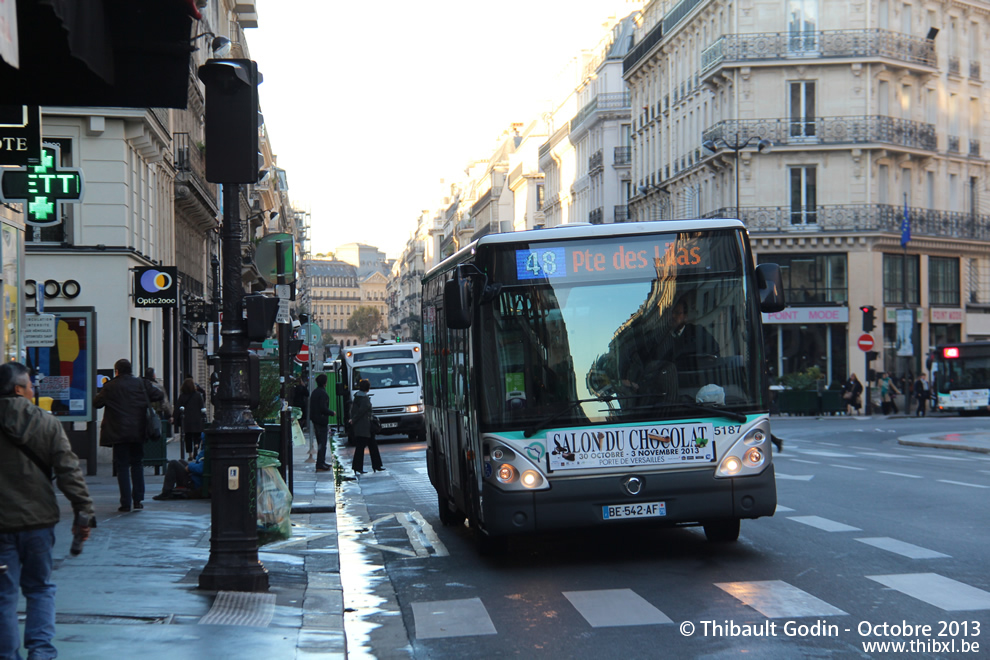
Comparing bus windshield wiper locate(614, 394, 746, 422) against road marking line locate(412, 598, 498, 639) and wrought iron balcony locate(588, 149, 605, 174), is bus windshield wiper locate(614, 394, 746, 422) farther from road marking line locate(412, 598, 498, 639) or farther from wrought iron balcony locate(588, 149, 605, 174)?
wrought iron balcony locate(588, 149, 605, 174)

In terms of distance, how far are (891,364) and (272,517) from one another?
155 feet

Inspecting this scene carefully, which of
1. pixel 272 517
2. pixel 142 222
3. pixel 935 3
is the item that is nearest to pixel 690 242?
pixel 272 517

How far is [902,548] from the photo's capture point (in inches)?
463

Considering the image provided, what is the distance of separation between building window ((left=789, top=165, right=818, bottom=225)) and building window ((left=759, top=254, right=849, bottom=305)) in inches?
63.5

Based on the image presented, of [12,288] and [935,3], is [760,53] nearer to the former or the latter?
[935,3]

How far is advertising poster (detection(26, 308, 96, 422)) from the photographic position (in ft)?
67.8

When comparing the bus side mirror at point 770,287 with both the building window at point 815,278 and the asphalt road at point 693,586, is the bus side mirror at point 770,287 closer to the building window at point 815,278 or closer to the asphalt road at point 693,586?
the asphalt road at point 693,586

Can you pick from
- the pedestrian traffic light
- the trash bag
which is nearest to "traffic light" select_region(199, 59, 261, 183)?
the trash bag

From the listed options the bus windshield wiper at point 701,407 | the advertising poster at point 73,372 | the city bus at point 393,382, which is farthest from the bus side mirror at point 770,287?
the city bus at point 393,382

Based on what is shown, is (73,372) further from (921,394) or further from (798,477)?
(921,394)

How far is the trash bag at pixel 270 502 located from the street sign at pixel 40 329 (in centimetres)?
527

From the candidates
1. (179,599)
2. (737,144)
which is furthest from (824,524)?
(737,144)

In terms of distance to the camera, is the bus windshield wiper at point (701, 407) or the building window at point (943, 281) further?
the building window at point (943, 281)

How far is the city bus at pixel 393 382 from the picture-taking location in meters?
37.8
